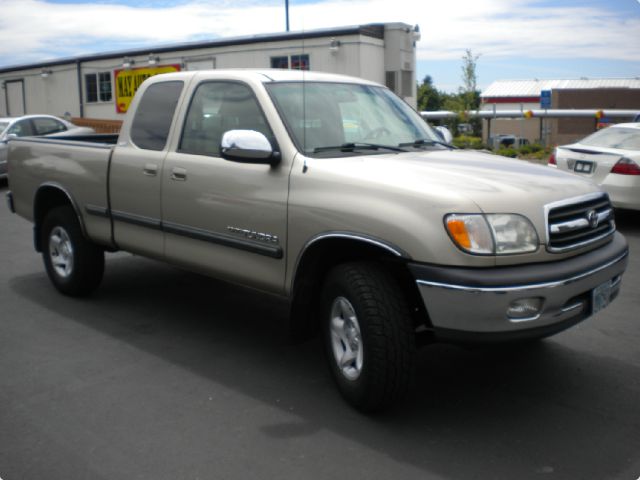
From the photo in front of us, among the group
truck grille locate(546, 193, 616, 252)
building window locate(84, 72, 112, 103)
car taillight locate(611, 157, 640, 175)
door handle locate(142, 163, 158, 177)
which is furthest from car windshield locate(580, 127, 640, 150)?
building window locate(84, 72, 112, 103)

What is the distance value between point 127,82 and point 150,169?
19.7 meters

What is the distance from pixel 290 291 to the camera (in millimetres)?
4355

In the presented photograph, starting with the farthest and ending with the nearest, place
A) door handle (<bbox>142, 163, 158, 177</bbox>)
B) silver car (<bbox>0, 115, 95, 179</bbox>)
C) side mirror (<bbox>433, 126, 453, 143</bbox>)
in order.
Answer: silver car (<bbox>0, 115, 95, 179</bbox>) → side mirror (<bbox>433, 126, 453, 143</bbox>) → door handle (<bbox>142, 163, 158, 177</bbox>)

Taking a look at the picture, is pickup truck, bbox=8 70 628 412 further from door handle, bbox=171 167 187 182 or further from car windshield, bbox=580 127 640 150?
car windshield, bbox=580 127 640 150

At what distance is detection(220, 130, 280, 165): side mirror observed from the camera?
4320mm

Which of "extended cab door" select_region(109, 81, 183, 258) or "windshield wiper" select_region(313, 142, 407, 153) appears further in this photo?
"extended cab door" select_region(109, 81, 183, 258)

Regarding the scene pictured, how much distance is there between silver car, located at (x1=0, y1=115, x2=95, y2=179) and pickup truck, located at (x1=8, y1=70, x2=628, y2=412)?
10851 millimetres

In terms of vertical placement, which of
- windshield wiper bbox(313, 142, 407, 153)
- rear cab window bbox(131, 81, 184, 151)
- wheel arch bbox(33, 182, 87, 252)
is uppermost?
rear cab window bbox(131, 81, 184, 151)

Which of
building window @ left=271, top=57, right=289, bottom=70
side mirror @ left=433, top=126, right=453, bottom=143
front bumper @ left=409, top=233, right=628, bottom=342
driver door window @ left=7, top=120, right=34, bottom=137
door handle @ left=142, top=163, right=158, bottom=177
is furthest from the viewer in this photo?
building window @ left=271, top=57, right=289, bottom=70

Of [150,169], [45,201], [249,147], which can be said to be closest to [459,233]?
[249,147]

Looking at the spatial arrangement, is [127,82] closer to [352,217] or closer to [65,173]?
[65,173]

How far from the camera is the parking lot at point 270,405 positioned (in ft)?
11.5

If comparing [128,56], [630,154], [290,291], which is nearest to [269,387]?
[290,291]

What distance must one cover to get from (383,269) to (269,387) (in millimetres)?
1122
